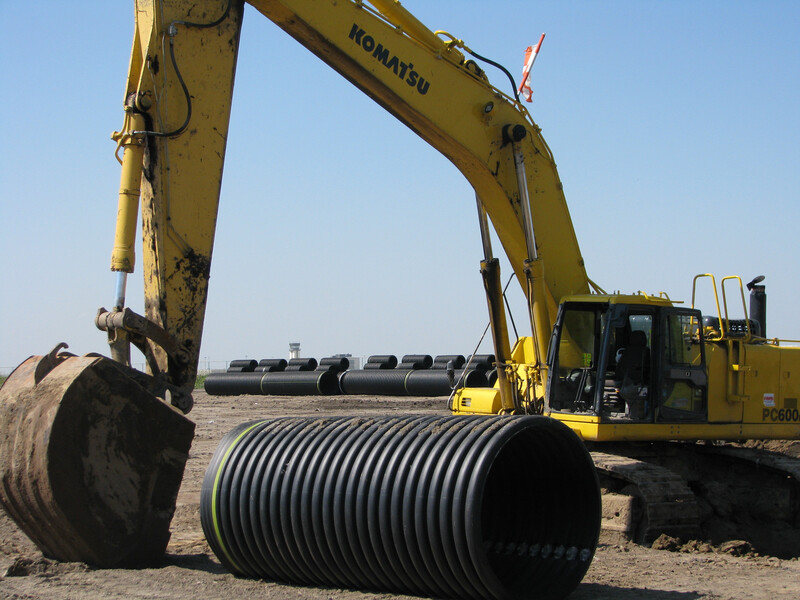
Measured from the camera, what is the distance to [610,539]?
31.7 feet

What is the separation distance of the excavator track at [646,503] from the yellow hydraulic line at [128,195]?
5.35m

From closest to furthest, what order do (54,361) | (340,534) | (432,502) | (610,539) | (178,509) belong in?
(432,502)
(340,534)
(54,361)
(610,539)
(178,509)

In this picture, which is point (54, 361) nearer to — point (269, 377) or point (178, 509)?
point (178, 509)

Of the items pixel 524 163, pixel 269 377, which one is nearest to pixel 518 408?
pixel 524 163

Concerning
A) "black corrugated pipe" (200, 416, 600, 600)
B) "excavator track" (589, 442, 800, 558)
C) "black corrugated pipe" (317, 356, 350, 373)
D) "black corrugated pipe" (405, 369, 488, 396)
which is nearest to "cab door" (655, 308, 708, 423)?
"excavator track" (589, 442, 800, 558)

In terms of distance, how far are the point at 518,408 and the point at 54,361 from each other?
554 centimetres

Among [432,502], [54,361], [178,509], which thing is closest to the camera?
[432,502]

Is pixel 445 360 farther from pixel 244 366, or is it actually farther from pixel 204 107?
pixel 204 107

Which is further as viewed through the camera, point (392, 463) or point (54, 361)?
point (54, 361)

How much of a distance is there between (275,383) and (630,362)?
71.8 ft

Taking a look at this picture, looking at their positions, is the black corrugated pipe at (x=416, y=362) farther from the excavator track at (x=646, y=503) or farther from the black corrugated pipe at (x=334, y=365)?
the excavator track at (x=646, y=503)

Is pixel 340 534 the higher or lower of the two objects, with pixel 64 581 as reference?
higher

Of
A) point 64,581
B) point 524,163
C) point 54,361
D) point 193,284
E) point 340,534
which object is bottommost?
point 64,581

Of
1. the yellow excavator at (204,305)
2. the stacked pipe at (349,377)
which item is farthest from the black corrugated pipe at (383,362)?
Answer: the yellow excavator at (204,305)
